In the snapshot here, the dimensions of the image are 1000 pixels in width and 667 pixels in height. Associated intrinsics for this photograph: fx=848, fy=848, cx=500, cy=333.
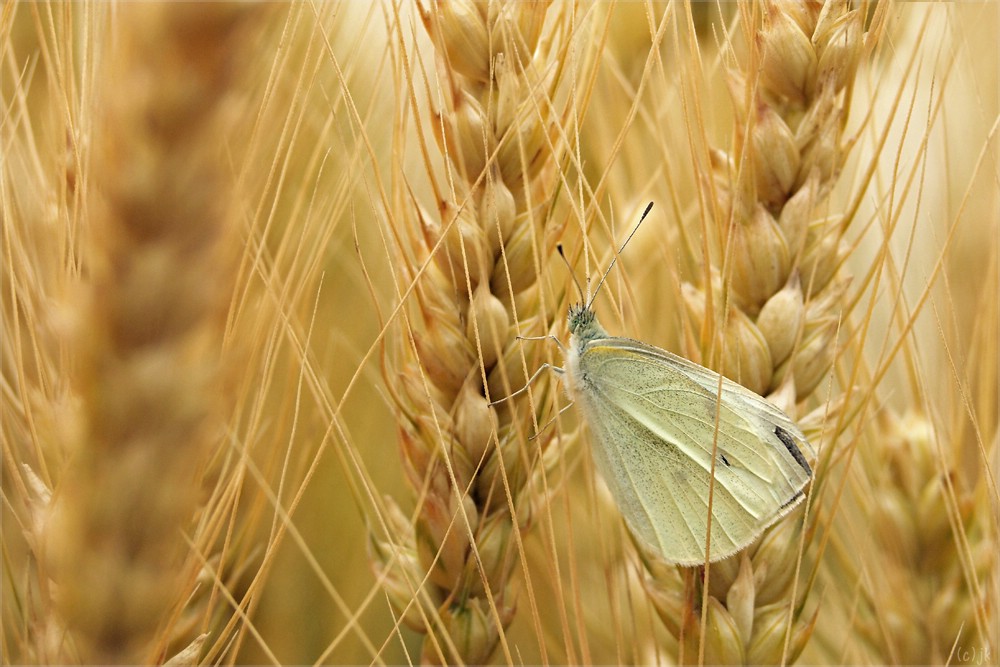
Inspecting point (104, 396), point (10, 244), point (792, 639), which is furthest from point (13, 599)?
point (792, 639)

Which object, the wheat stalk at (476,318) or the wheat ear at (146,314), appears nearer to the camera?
the wheat ear at (146,314)

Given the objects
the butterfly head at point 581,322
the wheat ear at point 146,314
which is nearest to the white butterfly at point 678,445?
the butterfly head at point 581,322

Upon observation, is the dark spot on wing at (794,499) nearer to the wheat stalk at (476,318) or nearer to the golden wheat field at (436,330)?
the golden wheat field at (436,330)

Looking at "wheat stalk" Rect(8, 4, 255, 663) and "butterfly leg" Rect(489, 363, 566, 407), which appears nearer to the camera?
"wheat stalk" Rect(8, 4, 255, 663)

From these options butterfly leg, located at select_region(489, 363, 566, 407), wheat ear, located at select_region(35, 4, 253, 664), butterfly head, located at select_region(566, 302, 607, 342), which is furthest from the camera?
butterfly head, located at select_region(566, 302, 607, 342)

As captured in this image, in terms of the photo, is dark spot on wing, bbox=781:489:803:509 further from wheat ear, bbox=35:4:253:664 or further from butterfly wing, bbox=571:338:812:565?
wheat ear, bbox=35:4:253:664

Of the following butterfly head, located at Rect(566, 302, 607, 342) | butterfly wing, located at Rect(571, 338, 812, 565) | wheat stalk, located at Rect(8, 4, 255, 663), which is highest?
wheat stalk, located at Rect(8, 4, 255, 663)

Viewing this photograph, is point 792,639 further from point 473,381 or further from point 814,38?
point 814,38

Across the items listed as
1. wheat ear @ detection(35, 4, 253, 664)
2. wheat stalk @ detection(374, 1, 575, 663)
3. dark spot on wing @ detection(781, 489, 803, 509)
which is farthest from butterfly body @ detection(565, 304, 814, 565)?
wheat ear @ detection(35, 4, 253, 664)
